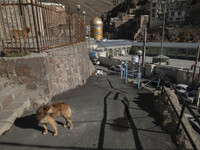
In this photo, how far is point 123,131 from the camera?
3.79 meters

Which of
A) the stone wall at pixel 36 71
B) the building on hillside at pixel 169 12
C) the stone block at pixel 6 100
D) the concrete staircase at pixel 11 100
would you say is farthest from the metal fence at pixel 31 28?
the building on hillside at pixel 169 12

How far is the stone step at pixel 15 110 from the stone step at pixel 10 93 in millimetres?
106

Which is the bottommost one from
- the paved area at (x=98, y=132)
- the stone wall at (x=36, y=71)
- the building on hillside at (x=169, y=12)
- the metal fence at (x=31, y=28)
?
the paved area at (x=98, y=132)

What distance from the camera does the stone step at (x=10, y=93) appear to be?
405cm

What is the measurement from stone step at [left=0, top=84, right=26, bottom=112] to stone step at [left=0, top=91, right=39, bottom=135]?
4.2 inches

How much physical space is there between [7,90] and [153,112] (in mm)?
4944

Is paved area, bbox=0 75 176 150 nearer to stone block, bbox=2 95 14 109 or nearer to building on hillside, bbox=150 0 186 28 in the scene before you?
stone block, bbox=2 95 14 109

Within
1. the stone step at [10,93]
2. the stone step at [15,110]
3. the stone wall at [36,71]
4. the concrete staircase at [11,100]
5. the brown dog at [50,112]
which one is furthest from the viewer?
the stone wall at [36,71]

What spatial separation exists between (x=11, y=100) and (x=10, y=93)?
221 mm

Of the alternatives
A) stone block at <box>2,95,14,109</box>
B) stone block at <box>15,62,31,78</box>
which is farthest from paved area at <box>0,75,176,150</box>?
stone block at <box>15,62,31,78</box>

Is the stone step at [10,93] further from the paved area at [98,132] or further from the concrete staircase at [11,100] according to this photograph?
the paved area at [98,132]

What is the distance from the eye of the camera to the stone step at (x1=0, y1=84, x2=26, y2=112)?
405cm

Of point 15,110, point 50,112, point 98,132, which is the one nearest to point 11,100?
point 15,110

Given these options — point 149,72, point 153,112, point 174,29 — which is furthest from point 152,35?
point 153,112
